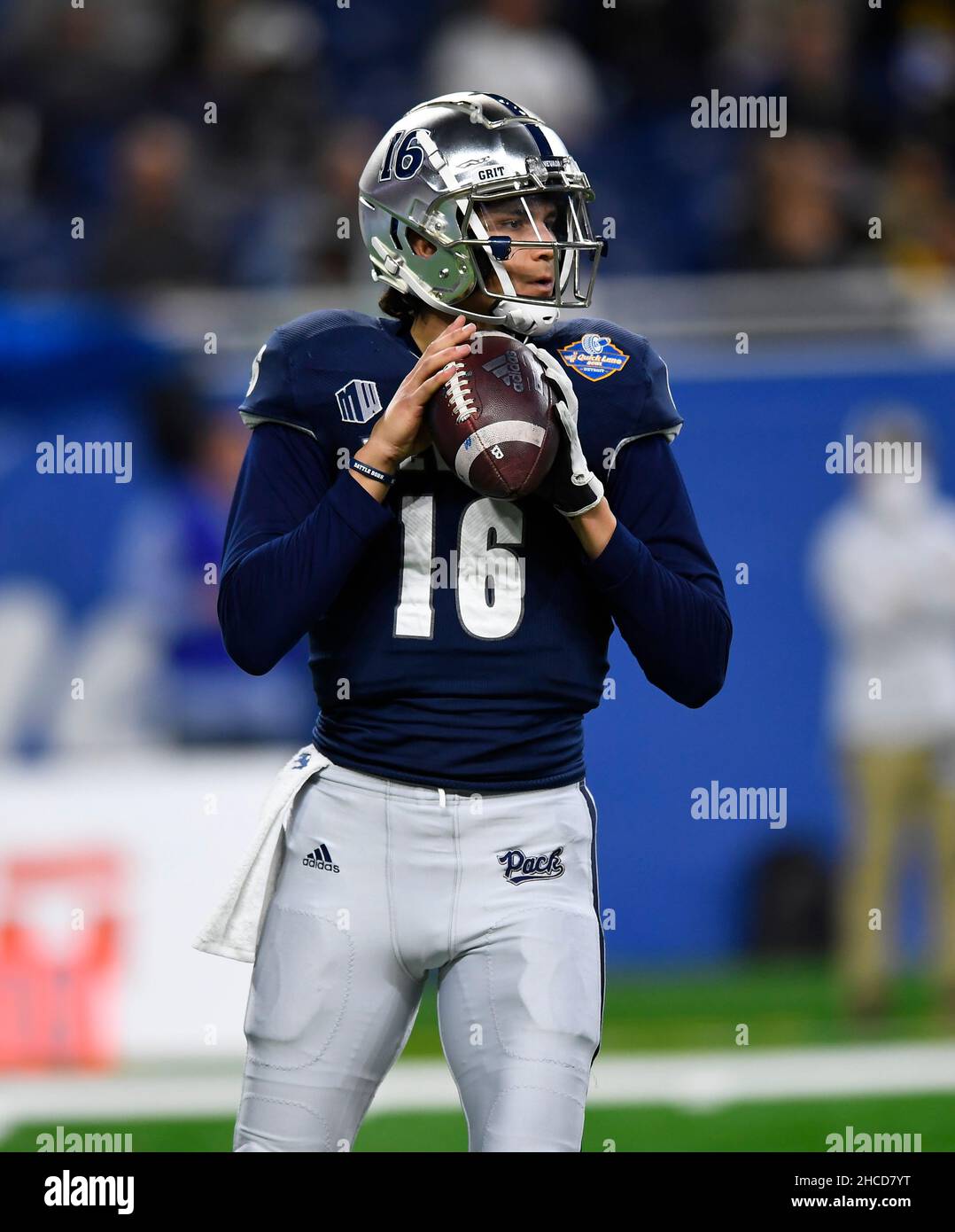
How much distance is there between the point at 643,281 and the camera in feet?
25.5

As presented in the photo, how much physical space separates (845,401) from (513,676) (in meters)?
4.89

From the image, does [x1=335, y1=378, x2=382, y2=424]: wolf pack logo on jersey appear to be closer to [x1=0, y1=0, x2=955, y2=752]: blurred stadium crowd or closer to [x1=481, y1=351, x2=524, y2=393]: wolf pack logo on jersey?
[x1=481, y1=351, x2=524, y2=393]: wolf pack logo on jersey

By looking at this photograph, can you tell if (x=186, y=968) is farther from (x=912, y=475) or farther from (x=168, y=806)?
(x=912, y=475)

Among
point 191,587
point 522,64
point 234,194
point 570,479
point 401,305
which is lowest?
point 191,587

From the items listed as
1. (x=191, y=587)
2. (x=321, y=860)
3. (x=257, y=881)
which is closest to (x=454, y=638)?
(x=321, y=860)

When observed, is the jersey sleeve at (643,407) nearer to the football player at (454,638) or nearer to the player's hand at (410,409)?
the football player at (454,638)

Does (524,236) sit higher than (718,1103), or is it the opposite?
(524,236)

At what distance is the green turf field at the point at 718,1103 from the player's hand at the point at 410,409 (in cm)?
254

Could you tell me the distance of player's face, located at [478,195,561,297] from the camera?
9.25 feet

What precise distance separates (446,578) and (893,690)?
4.65 metres

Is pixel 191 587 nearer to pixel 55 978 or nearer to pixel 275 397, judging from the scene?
pixel 55 978

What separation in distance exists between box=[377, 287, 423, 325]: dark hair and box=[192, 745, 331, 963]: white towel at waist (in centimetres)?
70

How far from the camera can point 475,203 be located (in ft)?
9.32

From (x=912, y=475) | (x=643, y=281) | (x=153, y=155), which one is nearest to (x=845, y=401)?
(x=912, y=475)
